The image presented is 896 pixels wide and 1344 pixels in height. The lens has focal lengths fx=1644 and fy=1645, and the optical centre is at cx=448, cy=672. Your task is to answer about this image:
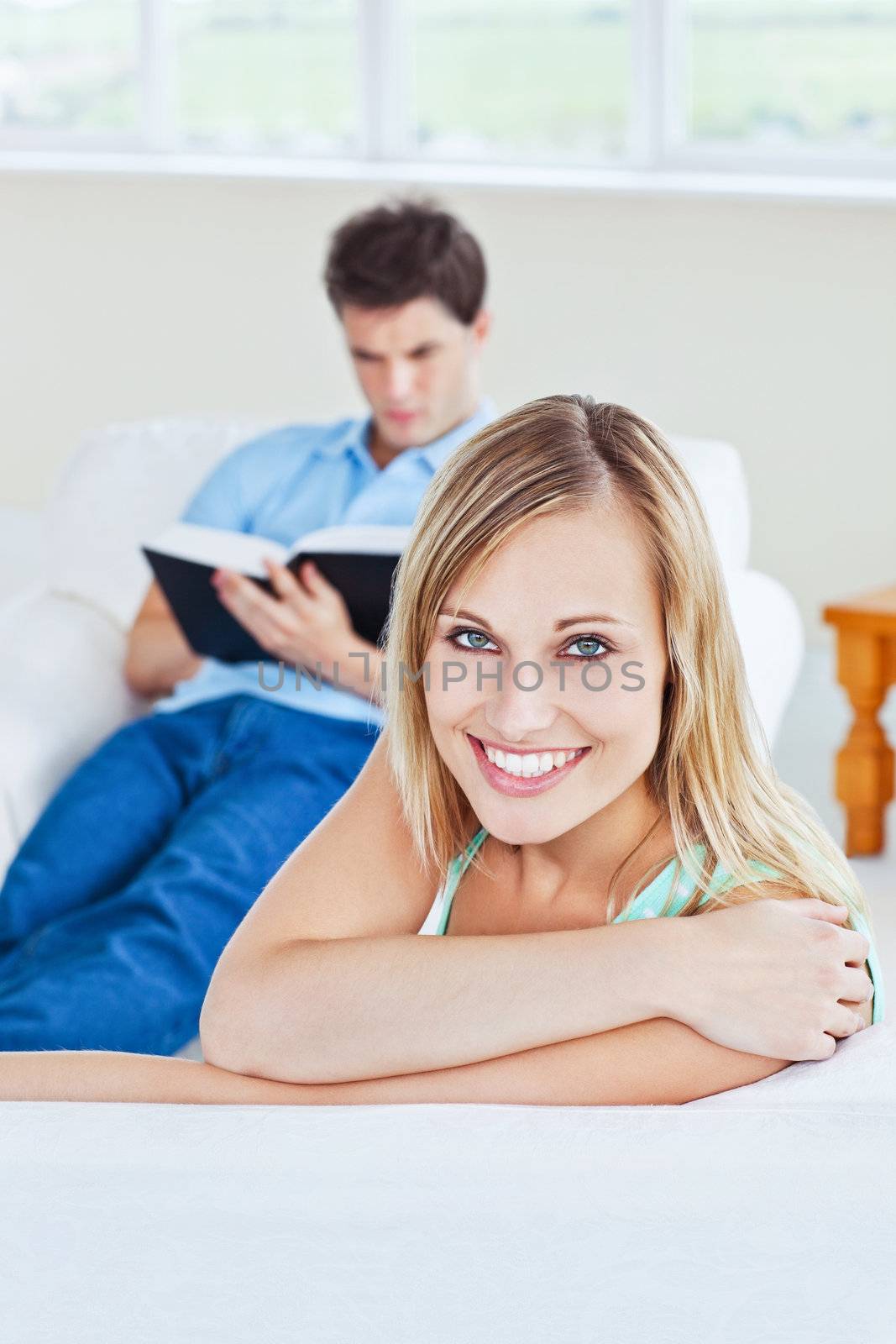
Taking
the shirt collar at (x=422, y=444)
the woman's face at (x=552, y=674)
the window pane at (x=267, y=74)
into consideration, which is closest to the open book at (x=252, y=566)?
the shirt collar at (x=422, y=444)

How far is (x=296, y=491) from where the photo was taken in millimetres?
2178

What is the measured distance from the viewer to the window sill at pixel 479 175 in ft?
11.9

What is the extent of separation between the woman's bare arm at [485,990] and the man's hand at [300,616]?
2.89ft

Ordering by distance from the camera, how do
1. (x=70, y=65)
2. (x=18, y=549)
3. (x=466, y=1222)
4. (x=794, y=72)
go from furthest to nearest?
1. (x=70, y=65)
2. (x=18, y=549)
3. (x=794, y=72)
4. (x=466, y=1222)

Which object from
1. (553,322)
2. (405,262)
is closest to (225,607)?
(405,262)

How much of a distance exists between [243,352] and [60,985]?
300 centimetres

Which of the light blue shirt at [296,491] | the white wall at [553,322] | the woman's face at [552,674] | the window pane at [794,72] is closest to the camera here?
the woman's face at [552,674]

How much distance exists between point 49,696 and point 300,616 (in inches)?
13.5

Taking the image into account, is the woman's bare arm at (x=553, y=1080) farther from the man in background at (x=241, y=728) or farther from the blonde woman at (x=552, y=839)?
the man in background at (x=241, y=728)

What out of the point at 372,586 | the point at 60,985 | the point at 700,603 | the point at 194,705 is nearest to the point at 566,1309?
the point at 700,603

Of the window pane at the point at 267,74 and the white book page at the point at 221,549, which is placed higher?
the window pane at the point at 267,74

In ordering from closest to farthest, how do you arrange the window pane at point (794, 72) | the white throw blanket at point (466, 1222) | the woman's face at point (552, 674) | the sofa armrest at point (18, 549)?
the white throw blanket at point (466, 1222), the woman's face at point (552, 674), the window pane at point (794, 72), the sofa armrest at point (18, 549)

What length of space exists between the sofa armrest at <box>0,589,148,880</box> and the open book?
168 mm

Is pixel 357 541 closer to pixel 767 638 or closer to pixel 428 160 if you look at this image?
pixel 767 638
